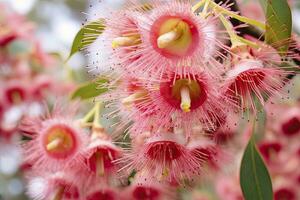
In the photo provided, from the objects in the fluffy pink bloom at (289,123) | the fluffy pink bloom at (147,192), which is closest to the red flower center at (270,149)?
the fluffy pink bloom at (289,123)

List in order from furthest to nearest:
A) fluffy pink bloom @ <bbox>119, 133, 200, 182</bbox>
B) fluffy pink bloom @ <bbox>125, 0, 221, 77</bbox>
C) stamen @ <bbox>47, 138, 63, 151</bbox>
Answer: stamen @ <bbox>47, 138, 63, 151</bbox> < fluffy pink bloom @ <bbox>119, 133, 200, 182</bbox> < fluffy pink bloom @ <bbox>125, 0, 221, 77</bbox>

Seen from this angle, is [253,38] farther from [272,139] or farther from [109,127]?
[272,139]

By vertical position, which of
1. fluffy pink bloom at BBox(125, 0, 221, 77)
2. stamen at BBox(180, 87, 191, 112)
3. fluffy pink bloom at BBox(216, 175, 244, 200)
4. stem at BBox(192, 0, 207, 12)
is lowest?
fluffy pink bloom at BBox(216, 175, 244, 200)

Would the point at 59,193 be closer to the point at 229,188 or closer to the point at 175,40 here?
the point at 175,40

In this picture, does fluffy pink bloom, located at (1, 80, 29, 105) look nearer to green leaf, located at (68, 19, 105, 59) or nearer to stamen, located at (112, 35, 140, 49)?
green leaf, located at (68, 19, 105, 59)

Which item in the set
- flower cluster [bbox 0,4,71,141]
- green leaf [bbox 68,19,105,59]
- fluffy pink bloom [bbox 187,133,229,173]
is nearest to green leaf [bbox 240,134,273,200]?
fluffy pink bloom [bbox 187,133,229,173]

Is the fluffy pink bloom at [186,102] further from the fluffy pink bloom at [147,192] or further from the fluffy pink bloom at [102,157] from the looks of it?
the fluffy pink bloom at [147,192]
